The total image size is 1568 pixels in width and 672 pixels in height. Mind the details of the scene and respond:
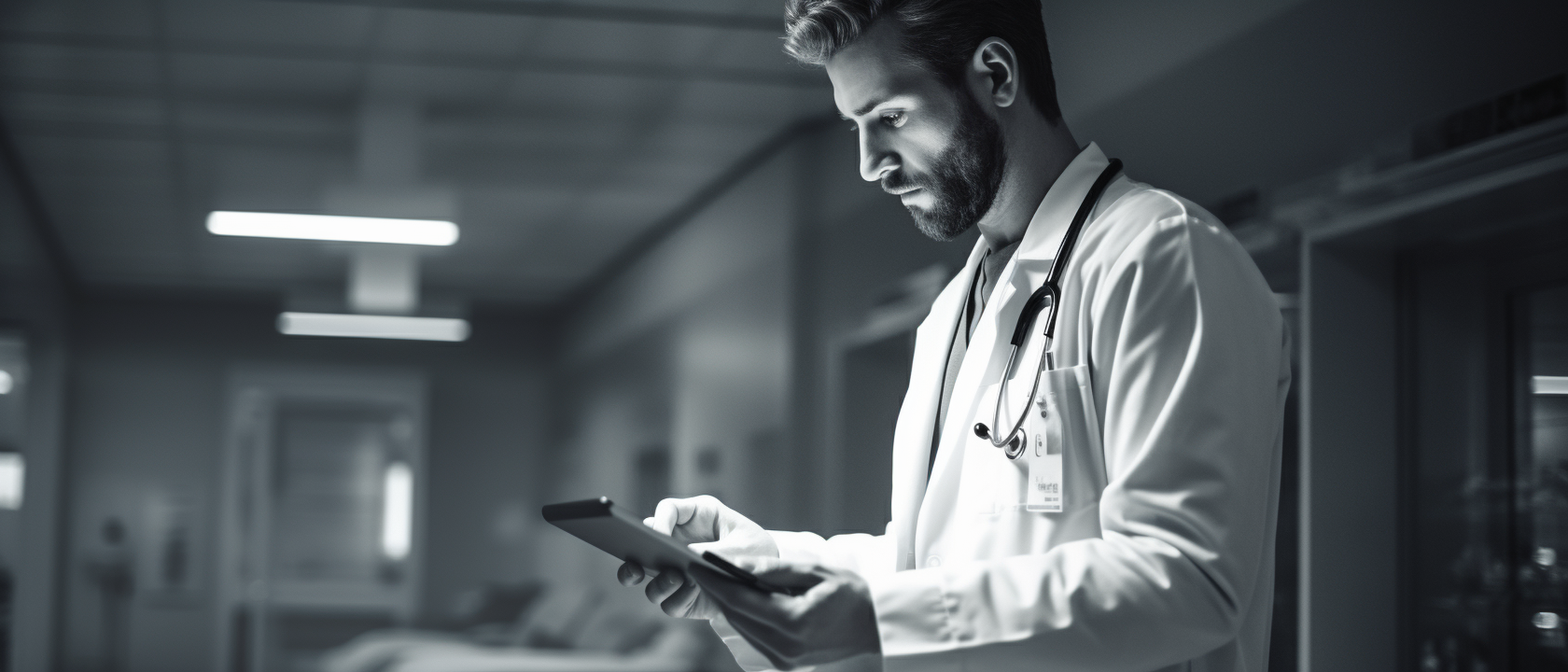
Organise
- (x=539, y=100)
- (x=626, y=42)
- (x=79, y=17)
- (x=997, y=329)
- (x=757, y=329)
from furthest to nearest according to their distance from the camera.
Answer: (x=757, y=329) < (x=539, y=100) < (x=626, y=42) < (x=79, y=17) < (x=997, y=329)

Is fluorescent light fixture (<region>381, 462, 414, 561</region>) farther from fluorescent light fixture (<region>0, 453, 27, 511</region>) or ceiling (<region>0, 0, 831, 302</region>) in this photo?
fluorescent light fixture (<region>0, 453, 27, 511</region>)

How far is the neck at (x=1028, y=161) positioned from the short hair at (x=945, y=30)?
2 cm

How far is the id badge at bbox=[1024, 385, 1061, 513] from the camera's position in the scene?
4.16 ft

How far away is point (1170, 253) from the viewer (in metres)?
1.20

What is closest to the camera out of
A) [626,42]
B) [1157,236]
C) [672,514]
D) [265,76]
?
[1157,236]

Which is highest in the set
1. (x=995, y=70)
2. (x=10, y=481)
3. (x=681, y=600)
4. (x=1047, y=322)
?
(x=995, y=70)

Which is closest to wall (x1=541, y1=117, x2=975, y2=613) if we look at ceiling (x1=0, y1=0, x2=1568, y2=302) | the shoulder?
ceiling (x1=0, y1=0, x2=1568, y2=302)

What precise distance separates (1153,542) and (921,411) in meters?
0.53

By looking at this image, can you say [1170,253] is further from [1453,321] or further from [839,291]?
[839,291]

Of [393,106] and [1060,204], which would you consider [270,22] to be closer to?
[393,106]

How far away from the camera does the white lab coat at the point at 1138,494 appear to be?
1.11 m

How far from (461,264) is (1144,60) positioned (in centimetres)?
671

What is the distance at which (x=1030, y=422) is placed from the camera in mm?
1291

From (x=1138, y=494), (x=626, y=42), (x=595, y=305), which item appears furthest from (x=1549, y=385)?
(x=595, y=305)
